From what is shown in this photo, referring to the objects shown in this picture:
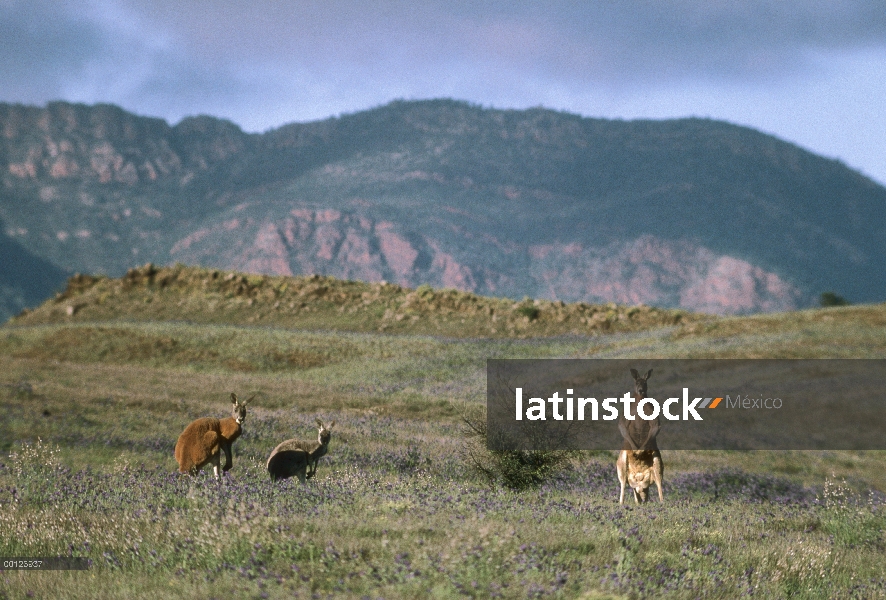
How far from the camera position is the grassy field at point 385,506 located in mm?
6406

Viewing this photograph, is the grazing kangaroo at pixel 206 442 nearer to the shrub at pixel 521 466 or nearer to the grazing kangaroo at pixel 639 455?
the shrub at pixel 521 466

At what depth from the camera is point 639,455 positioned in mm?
10883

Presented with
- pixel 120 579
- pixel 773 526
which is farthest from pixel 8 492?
pixel 773 526

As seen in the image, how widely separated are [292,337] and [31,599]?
40.1m

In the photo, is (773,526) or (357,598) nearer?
(357,598)

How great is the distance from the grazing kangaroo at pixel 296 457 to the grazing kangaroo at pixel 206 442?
0.70 m

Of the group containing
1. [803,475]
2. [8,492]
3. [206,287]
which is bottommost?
[803,475]

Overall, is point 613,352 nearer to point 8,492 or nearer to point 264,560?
point 8,492

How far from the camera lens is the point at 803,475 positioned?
20.0 metres

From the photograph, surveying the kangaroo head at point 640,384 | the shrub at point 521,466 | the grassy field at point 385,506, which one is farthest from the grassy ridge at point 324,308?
the kangaroo head at point 640,384

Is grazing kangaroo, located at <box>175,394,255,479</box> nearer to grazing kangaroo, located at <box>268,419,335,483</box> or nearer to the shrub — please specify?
grazing kangaroo, located at <box>268,419,335,483</box>

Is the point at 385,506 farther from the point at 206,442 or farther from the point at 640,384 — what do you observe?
the point at 206,442

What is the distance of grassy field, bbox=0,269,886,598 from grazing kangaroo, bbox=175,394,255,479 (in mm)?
297

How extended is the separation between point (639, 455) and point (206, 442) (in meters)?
5.79
